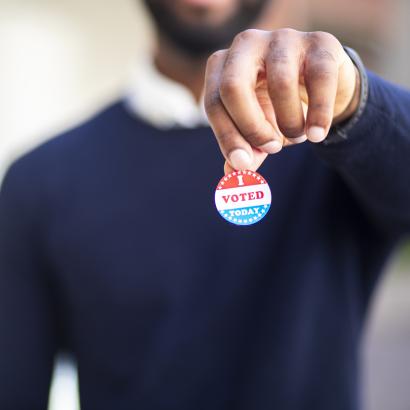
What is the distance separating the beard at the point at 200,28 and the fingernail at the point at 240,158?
62 cm

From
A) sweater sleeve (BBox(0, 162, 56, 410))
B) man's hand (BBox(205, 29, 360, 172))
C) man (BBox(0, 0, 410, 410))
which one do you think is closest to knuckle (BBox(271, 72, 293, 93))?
man's hand (BBox(205, 29, 360, 172))

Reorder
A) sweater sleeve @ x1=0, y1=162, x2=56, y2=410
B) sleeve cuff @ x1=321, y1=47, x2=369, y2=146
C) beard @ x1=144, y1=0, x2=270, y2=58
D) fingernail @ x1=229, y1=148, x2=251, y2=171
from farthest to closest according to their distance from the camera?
sweater sleeve @ x1=0, y1=162, x2=56, y2=410, beard @ x1=144, y1=0, x2=270, y2=58, sleeve cuff @ x1=321, y1=47, x2=369, y2=146, fingernail @ x1=229, y1=148, x2=251, y2=171

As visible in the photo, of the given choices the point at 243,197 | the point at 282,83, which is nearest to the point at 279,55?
the point at 282,83

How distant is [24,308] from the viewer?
4.50 feet

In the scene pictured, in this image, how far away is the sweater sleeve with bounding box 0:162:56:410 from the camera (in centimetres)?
136

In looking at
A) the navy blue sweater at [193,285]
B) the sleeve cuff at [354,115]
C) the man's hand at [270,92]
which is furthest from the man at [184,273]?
the man's hand at [270,92]

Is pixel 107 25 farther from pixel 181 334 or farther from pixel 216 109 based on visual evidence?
pixel 216 109

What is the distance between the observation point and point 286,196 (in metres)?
1.30

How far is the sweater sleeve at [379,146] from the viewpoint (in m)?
0.78

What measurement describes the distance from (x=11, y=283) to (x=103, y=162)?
32cm

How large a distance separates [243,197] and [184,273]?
2.02 feet

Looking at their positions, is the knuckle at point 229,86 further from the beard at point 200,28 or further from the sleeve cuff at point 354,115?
the beard at point 200,28

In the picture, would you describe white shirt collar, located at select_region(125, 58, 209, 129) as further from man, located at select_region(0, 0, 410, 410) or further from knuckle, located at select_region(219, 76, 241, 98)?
knuckle, located at select_region(219, 76, 241, 98)

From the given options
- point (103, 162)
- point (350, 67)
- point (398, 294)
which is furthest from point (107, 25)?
point (350, 67)
